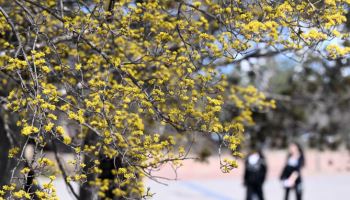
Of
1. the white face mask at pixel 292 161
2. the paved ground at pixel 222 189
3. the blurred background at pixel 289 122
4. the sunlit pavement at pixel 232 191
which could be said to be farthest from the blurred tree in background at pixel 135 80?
the sunlit pavement at pixel 232 191

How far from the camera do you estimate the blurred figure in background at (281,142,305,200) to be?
40.1 feet

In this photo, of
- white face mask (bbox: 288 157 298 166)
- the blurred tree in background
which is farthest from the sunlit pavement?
the blurred tree in background

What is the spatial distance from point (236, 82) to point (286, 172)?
2196mm

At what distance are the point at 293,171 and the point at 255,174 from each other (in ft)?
2.43

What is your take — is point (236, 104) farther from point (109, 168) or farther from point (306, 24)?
point (306, 24)

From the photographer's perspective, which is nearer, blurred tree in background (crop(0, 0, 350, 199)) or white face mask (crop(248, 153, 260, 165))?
blurred tree in background (crop(0, 0, 350, 199))

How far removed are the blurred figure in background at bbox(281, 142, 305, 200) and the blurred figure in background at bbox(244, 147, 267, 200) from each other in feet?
1.45

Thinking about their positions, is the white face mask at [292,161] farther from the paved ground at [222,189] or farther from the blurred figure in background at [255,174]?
the paved ground at [222,189]

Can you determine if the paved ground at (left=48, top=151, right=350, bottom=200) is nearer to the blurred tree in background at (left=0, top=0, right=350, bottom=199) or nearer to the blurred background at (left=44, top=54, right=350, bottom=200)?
the blurred background at (left=44, top=54, right=350, bottom=200)

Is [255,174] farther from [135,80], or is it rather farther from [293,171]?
[135,80]

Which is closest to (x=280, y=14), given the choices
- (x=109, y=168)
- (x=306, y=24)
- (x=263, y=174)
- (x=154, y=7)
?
(x=306, y=24)

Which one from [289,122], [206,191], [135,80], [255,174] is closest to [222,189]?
[206,191]

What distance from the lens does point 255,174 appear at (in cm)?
1227

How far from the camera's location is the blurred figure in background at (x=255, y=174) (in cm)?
1226
